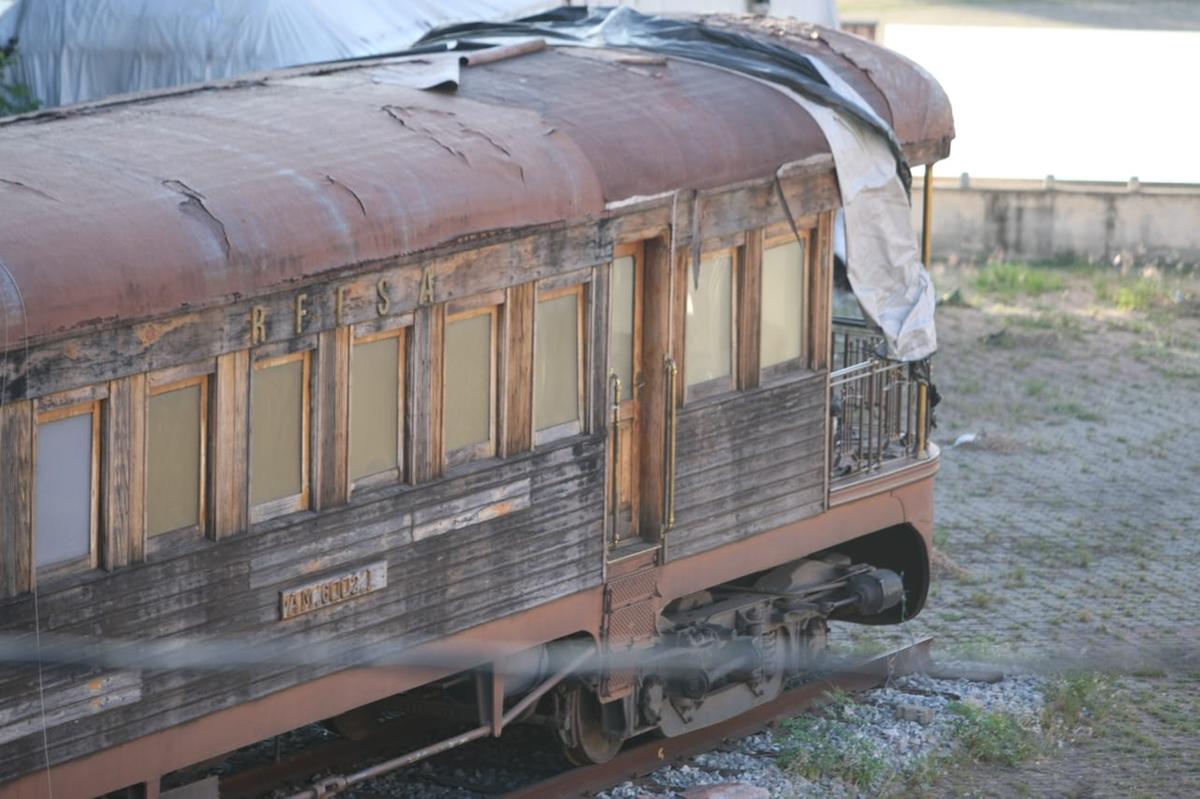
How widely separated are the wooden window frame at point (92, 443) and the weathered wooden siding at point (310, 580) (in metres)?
0.07

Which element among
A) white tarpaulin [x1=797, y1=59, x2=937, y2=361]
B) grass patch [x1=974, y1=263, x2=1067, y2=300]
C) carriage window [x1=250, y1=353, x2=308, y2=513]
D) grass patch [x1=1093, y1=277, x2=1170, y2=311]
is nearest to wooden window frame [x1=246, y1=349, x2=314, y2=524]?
carriage window [x1=250, y1=353, x2=308, y2=513]

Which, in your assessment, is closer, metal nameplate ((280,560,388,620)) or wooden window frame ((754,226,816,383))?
metal nameplate ((280,560,388,620))

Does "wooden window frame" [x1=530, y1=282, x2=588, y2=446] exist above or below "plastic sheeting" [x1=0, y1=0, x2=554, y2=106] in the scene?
below

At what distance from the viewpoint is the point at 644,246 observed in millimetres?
9453

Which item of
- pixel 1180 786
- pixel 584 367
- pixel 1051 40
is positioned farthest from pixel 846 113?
pixel 1051 40

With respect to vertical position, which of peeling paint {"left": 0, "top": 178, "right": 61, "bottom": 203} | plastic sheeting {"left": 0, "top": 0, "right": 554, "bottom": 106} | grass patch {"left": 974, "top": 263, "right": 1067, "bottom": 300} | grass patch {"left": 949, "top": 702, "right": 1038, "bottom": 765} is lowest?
grass patch {"left": 974, "top": 263, "right": 1067, "bottom": 300}

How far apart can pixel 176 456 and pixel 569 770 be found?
319 centimetres

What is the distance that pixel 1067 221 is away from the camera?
85.6 ft

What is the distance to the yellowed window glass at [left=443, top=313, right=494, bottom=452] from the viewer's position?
8508 millimetres

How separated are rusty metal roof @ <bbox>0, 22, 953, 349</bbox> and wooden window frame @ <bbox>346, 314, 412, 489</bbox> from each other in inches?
13.0

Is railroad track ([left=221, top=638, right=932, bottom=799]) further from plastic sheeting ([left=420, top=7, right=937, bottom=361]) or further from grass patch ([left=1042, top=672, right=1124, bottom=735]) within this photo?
plastic sheeting ([left=420, top=7, right=937, bottom=361])

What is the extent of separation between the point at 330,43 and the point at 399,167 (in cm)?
647

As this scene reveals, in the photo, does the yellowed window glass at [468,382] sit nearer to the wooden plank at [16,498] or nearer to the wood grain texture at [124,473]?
the wood grain texture at [124,473]

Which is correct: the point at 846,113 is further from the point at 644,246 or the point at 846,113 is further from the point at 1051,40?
the point at 1051,40
